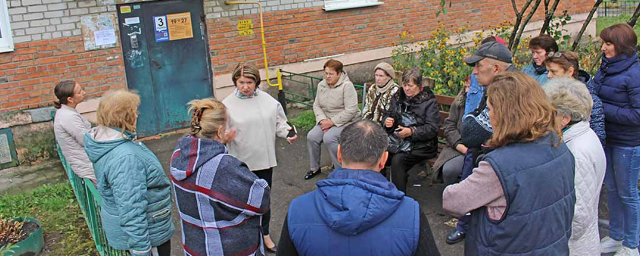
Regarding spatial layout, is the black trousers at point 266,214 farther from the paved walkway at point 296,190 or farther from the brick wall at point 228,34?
the brick wall at point 228,34

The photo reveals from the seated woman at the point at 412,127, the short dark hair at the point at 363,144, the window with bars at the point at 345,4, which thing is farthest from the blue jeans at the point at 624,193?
the window with bars at the point at 345,4

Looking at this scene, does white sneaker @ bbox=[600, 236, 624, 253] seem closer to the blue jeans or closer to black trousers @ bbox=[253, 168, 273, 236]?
the blue jeans

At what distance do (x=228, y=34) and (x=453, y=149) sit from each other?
4716mm

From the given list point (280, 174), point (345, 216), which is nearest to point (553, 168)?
point (345, 216)

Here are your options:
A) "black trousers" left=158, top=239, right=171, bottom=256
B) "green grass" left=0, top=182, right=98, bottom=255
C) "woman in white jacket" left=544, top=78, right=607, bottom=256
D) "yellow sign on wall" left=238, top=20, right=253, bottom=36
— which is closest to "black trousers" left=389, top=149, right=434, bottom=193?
"woman in white jacket" left=544, top=78, right=607, bottom=256

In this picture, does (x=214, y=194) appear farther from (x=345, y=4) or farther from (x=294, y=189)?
(x=345, y=4)

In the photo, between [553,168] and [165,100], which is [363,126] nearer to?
[553,168]

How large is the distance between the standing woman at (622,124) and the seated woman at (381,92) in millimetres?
1988

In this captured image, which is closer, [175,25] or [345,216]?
[345,216]

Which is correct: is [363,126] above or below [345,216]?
above

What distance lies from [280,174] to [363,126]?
4.45 meters

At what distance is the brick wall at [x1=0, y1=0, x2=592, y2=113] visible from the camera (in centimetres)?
741

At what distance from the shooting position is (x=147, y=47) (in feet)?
27.2

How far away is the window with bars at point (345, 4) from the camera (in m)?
9.66
